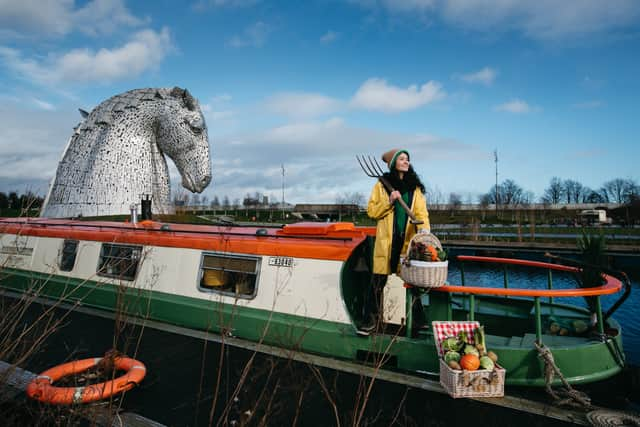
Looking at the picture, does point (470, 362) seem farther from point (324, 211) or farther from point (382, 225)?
point (324, 211)

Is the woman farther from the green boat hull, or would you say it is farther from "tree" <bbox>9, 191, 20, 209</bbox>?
"tree" <bbox>9, 191, 20, 209</bbox>

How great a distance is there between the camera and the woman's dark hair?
4105mm

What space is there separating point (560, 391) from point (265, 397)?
2.58 metres

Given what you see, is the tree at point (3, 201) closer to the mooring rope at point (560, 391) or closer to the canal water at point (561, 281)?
the mooring rope at point (560, 391)

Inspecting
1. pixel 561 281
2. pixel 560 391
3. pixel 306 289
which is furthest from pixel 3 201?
pixel 561 281

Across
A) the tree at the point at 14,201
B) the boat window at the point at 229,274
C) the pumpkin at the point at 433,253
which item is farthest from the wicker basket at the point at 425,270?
the tree at the point at 14,201

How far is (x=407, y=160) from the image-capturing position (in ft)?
13.6

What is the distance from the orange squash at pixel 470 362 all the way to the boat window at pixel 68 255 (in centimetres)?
617

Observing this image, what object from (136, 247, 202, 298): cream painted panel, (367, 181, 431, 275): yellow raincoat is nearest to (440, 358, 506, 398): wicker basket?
(367, 181, 431, 275): yellow raincoat

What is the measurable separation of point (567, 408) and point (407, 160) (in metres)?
2.61

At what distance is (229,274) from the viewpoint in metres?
5.22

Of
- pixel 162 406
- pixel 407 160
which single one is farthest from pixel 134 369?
pixel 407 160

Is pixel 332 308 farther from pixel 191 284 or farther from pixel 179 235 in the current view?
pixel 179 235

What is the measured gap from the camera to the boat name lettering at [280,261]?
4.75 m
